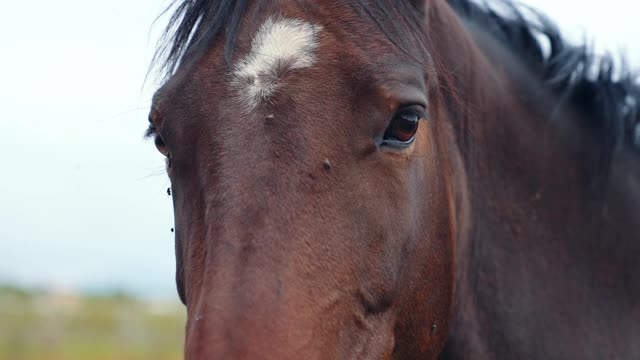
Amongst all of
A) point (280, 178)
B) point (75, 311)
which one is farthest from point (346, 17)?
point (75, 311)

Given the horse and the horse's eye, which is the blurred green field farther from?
the horse's eye

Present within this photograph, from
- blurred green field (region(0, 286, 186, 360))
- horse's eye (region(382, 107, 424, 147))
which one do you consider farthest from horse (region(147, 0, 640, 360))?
blurred green field (region(0, 286, 186, 360))

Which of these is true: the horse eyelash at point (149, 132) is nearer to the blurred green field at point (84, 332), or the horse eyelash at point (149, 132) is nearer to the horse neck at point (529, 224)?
the horse neck at point (529, 224)

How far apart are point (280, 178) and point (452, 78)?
1281mm

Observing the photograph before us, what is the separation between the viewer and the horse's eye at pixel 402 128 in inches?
117

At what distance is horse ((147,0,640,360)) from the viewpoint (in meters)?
2.68

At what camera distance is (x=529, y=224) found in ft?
13.1

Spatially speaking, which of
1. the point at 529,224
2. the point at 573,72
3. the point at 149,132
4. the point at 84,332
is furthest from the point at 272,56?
the point at 84,332

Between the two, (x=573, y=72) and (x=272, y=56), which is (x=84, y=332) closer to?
(x=573, y=72)

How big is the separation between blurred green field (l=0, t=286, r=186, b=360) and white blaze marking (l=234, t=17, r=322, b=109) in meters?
15.8

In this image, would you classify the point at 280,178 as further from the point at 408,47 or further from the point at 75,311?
the point at 75,311

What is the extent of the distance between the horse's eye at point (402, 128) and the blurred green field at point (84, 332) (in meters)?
15.7

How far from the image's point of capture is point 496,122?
4027mm

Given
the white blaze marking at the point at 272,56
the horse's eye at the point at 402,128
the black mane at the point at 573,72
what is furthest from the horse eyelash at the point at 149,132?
the black mane at the point at 573,72
